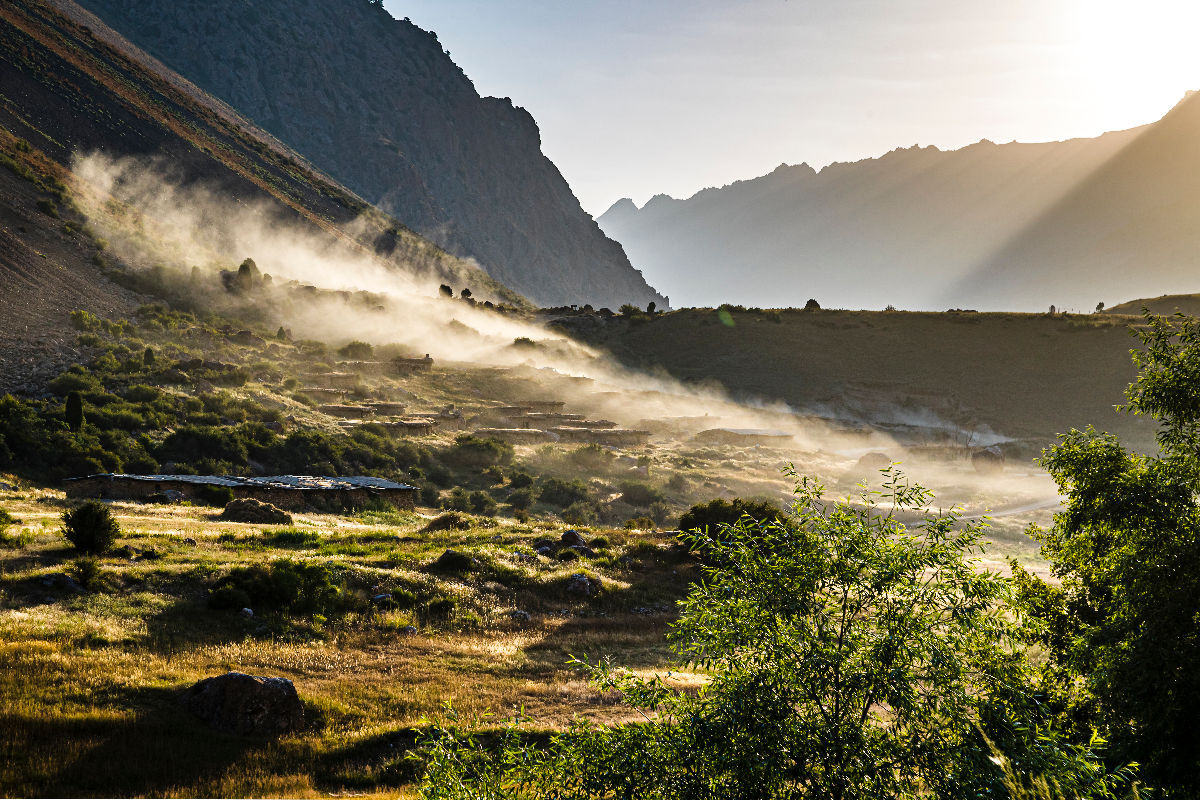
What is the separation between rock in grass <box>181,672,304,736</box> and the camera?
1270 cm

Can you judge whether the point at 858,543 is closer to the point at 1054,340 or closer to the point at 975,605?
the point at 975,605

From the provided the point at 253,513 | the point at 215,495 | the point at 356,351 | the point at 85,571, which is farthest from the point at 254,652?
the point at 356,351

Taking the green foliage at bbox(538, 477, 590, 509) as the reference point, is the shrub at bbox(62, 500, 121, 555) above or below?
above

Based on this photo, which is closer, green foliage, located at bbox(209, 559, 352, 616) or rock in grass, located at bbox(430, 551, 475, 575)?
green foliage, located at bbox(209, 559, 352, 616)

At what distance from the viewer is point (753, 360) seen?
97562mm

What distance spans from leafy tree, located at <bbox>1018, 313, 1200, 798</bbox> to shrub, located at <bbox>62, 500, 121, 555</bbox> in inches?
873

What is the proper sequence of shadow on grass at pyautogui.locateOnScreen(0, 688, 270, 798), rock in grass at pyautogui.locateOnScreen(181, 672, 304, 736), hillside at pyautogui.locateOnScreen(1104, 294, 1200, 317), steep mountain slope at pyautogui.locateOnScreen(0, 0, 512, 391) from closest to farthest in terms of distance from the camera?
shadow on grass at pyautogui.locateOnScreen(0, 688, 270, 798), rock in grass at pyautogui.locateOnScreen(181, 672, 304, 736), steep mountain slope at pyautogui.locateOnScreen(0, 0, 512, 391), hillside at pyautogui.locateOnScreen(1104, 294, 1200, 317)

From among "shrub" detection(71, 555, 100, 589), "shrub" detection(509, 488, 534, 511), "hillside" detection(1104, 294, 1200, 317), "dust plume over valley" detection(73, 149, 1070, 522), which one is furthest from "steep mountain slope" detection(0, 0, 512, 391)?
"hillside" detection(1104, 294, 1200, 317)

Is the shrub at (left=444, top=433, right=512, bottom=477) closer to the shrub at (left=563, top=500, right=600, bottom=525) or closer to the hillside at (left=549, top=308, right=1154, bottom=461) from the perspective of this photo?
the shrub at (left=563, top=500, right=600, bottom=525)

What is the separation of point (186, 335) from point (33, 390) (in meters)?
21.7

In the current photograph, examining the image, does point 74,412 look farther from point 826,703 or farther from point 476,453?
point 826,703

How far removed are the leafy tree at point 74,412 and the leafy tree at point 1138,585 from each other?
131 ft

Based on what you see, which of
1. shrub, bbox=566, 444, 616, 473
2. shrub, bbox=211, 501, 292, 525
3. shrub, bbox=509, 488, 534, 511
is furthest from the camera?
shrub, bbox=566, 444, 616, 473

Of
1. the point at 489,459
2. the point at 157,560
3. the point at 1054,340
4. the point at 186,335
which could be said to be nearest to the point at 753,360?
the point at 1054,340
